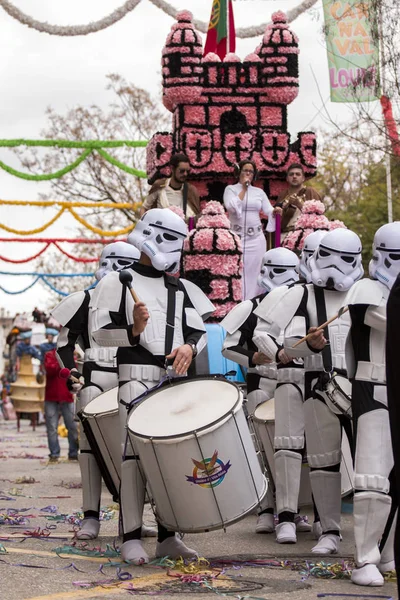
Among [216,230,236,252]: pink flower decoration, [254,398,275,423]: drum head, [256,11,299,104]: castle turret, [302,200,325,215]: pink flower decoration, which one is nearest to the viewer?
[254,398,275,423]: drum head

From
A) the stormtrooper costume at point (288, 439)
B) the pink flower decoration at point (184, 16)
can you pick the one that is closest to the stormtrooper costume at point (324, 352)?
the stormtrooper costume at point (288, 439)

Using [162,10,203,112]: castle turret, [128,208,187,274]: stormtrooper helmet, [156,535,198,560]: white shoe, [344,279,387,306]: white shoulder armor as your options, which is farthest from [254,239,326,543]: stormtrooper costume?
[162,10,203,112]: castle turret

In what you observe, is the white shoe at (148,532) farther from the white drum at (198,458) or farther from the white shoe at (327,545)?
the white drum at (198,458)

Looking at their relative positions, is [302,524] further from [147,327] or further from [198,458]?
[198,458]

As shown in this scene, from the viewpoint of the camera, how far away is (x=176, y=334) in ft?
26.1

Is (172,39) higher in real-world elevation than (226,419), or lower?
higher

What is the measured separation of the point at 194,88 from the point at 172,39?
85 centimetres

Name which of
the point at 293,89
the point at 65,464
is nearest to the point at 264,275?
the point at 65,464

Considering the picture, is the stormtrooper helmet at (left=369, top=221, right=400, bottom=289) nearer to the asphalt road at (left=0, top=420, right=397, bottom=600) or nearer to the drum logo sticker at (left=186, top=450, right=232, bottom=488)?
the drum logo sticker at (left=186, top=450, right=232, bottom=488)

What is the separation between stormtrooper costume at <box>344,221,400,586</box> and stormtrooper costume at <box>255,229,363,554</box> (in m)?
0.97

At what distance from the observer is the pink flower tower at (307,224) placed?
15.7m

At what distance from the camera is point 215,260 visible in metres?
15.6

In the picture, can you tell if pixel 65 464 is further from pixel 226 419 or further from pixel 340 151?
pixel 340 151

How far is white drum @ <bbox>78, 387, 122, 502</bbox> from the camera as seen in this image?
888cm
